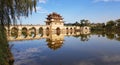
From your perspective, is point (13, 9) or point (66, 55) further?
point (66, 55)

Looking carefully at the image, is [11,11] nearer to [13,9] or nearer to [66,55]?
[13,9]

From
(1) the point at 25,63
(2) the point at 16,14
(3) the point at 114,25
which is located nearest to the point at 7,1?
(2) the point at 16,14

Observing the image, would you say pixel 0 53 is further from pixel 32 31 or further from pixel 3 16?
pixel 32 31

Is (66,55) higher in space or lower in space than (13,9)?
lower

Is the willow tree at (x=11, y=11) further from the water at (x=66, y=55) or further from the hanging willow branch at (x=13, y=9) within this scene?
the water at (x=66, y=55)

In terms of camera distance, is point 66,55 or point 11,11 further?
point 66,55

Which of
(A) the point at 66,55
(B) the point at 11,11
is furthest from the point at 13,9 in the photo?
(A) the point at 66,55

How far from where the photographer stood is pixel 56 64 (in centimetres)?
1720

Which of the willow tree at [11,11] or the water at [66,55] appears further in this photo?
the water at [66,55]

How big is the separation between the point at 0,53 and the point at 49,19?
81264mm

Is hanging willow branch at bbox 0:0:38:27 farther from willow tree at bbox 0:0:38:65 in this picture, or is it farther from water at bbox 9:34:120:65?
water at bbox 9:34:120:65

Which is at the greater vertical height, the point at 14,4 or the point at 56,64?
the point at 14,4

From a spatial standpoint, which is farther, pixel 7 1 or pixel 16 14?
pixel 16 14

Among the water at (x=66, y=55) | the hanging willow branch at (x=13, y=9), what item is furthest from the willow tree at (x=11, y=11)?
the water at (x=66, y=55)
